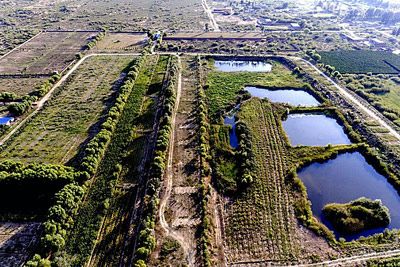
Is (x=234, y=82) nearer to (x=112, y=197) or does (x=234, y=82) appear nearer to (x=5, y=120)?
(x=112, y=197)

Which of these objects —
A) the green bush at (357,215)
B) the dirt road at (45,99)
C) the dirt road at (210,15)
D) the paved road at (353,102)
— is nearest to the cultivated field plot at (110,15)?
the dirt road at (210,15)

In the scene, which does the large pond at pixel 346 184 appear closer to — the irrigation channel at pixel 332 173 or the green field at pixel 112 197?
the irrigation channel at pixel 332 173

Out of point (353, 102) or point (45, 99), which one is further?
point (353, 102)

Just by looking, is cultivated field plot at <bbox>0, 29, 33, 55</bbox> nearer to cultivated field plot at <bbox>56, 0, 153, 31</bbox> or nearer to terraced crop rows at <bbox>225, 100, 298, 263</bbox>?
cultivated field plot at <bbox>56, 0, 153, 31</bbox>

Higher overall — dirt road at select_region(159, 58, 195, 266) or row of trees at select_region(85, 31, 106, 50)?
row of trees at select_region(85, 31, 106, 50)

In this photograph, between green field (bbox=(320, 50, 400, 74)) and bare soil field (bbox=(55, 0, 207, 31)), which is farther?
bare soil field (bbox=(55, 0, 207, 31))

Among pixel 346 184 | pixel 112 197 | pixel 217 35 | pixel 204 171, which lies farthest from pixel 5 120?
pixel 217 35

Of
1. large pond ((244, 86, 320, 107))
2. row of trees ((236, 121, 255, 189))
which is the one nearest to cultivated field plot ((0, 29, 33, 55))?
large pond ((244, 86, 320, 107))
